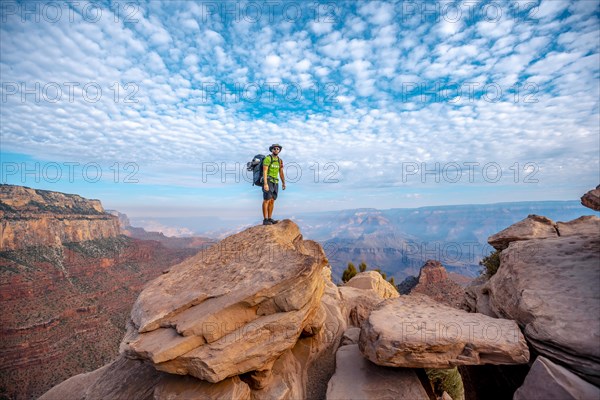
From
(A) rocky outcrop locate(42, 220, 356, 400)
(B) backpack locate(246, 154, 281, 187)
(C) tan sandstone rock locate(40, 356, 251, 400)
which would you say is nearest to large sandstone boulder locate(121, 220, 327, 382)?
(A) rocky outcrop locate(42, 220, 356, 400)

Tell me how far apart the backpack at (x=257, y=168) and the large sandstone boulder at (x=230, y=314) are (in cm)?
384

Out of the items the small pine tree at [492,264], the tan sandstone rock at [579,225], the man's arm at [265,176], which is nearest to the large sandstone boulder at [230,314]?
the man's arm at [265,176]

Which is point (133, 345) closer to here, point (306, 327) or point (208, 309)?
point (208, 309)

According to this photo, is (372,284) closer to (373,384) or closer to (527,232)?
(527,232)

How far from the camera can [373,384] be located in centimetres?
943

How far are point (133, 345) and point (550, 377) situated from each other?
40.0ft

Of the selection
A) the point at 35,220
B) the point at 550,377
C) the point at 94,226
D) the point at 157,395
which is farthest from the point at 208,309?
the point at 94,226

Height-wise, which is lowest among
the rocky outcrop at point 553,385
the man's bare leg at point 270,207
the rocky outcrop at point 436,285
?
the rocky outcrop at point 436,285

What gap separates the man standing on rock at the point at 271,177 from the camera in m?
14.7

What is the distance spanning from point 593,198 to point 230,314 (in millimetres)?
14061

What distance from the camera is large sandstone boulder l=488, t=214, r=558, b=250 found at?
14.1 m

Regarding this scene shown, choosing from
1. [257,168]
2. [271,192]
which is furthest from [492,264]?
[257,168]

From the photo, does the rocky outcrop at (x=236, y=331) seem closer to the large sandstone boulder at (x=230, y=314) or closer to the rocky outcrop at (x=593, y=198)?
the large sandstone boulder at (x=230, y=314)

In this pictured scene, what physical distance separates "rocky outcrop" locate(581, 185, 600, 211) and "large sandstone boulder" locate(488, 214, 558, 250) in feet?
12.2
